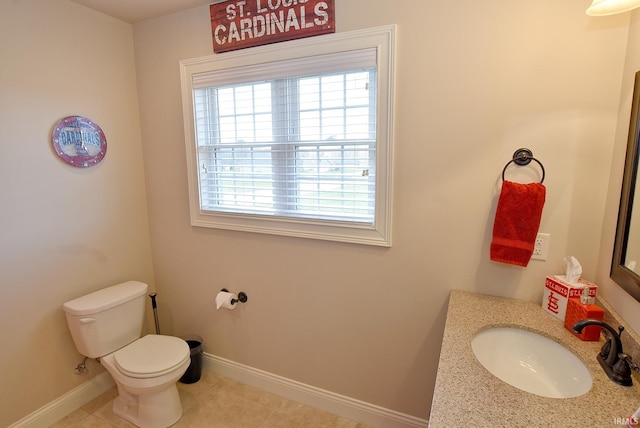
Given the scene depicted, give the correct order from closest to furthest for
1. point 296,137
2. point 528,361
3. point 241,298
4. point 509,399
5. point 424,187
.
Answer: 1. point 509,399
2. point 528,361
3. point 424,187
4. point 296,137
5. point 241,298

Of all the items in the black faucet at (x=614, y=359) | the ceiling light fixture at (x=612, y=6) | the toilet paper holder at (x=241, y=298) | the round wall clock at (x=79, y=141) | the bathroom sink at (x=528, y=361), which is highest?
the ceiling light fixture at (x=612, y=6)

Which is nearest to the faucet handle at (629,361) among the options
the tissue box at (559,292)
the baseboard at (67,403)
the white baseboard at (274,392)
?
the tissue box at (559,292)

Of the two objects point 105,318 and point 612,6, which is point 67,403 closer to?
point 105,318

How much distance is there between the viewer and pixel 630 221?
1115 millimetres

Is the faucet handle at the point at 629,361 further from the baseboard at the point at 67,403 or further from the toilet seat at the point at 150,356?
the baseboard at the point at 67,403

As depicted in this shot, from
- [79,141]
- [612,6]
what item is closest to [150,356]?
[79,141]

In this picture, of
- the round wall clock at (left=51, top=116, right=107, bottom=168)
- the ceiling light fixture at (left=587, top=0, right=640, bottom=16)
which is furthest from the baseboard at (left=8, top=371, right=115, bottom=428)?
the ceiling light fixture at (left=587, top=0, right=640, bottom=16)

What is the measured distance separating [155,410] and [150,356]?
321 mm

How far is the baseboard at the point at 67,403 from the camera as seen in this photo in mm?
1880

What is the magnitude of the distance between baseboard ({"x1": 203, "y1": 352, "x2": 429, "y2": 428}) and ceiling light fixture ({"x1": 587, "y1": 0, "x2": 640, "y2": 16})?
2.03 m

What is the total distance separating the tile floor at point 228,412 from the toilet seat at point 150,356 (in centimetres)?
42

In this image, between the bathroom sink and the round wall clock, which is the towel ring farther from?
the round wall clock

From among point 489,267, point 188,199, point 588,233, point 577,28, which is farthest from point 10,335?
point 577,28

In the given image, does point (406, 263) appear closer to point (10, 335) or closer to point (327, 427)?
point (327, 427)
